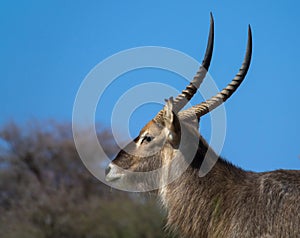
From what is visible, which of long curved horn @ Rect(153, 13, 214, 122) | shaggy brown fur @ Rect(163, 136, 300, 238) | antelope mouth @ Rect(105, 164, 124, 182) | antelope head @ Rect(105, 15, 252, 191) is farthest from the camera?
antelope mouth @ Rect(105, 164, 124, 182)

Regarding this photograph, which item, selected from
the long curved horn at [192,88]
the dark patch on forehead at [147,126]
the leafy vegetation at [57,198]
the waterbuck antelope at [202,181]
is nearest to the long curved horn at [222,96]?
the waterbuck antelope at [202,181]

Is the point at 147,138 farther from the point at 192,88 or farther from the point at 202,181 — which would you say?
the point at 202,181

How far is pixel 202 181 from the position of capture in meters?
8.73

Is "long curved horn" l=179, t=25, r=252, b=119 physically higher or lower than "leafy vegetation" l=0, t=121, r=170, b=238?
lower

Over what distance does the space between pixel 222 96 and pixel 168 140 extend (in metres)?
0.83

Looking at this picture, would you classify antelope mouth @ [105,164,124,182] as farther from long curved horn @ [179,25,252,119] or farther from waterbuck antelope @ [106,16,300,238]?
long curved horn @ [179,25,252,119]

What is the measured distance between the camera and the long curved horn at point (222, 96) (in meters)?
8.97

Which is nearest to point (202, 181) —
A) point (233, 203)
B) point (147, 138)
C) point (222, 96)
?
point (233, 203)

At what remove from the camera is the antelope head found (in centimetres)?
895

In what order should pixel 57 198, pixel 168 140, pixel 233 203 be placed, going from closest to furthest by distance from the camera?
1. pixel 233 203
2. pixel 168 140
3. pixel 57 198

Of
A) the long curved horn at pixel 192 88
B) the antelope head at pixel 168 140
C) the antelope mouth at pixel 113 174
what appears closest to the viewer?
the antelope head at pixel 168 140

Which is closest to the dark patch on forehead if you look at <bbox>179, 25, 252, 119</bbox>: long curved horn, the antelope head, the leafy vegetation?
the antelope head

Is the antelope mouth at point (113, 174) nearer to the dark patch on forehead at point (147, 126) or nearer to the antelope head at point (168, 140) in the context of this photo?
the antelope head at point (168, 140)

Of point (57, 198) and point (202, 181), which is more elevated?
point (57, 198)
